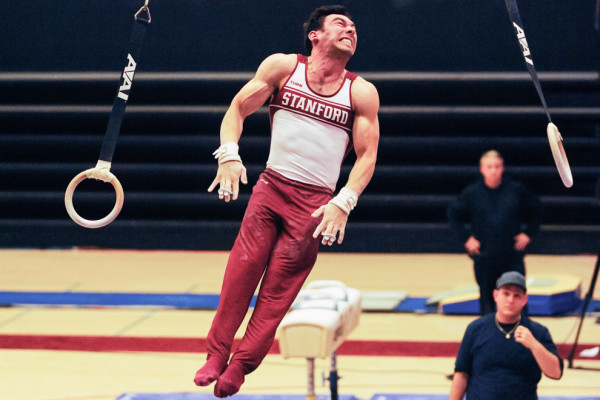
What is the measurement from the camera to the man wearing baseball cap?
477 centimetres

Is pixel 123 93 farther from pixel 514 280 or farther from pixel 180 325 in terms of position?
pixel 180 325

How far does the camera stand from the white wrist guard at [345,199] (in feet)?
8.32

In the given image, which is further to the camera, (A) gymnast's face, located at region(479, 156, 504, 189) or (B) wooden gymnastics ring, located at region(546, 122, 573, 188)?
(A) gymnast's face, located at region(479, 156, 504, 189)

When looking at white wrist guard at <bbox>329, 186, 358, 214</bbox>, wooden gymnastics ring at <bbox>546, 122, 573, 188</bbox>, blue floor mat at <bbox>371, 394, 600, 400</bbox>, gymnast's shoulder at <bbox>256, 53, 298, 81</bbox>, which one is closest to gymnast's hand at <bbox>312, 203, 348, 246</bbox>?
white wrist guard at <bbox>329, 186, 358, 214</bbox>

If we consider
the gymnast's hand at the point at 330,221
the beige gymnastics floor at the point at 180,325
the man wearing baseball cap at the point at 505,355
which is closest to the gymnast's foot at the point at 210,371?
the gymnast's hand at the point at 330,221

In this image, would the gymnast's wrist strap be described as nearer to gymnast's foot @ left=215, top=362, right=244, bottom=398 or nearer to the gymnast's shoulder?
the gymnast's shoulder

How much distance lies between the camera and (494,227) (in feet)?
20.7

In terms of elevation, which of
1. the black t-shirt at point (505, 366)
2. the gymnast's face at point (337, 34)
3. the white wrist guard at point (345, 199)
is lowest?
the black t-shirt at point (505, 366)

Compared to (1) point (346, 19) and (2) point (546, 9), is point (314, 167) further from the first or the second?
(2) point (546, 9)

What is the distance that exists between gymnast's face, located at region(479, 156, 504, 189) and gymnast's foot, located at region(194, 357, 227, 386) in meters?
3.81

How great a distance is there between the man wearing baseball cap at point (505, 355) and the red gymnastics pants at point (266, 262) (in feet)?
7.45

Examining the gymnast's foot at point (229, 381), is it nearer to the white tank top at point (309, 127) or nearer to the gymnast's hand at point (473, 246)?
the white tank top at point (309, 127)

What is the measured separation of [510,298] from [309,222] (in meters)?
2.36

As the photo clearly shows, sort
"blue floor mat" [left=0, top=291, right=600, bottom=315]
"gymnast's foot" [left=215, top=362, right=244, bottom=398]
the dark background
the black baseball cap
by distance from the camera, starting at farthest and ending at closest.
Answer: the dark background < "blue floor mat" [left=0, top=291, right=600, bottom=315] < the black baseball cap < "gymnast's foot" [left=215, top=362, right=244, bottom=398]
